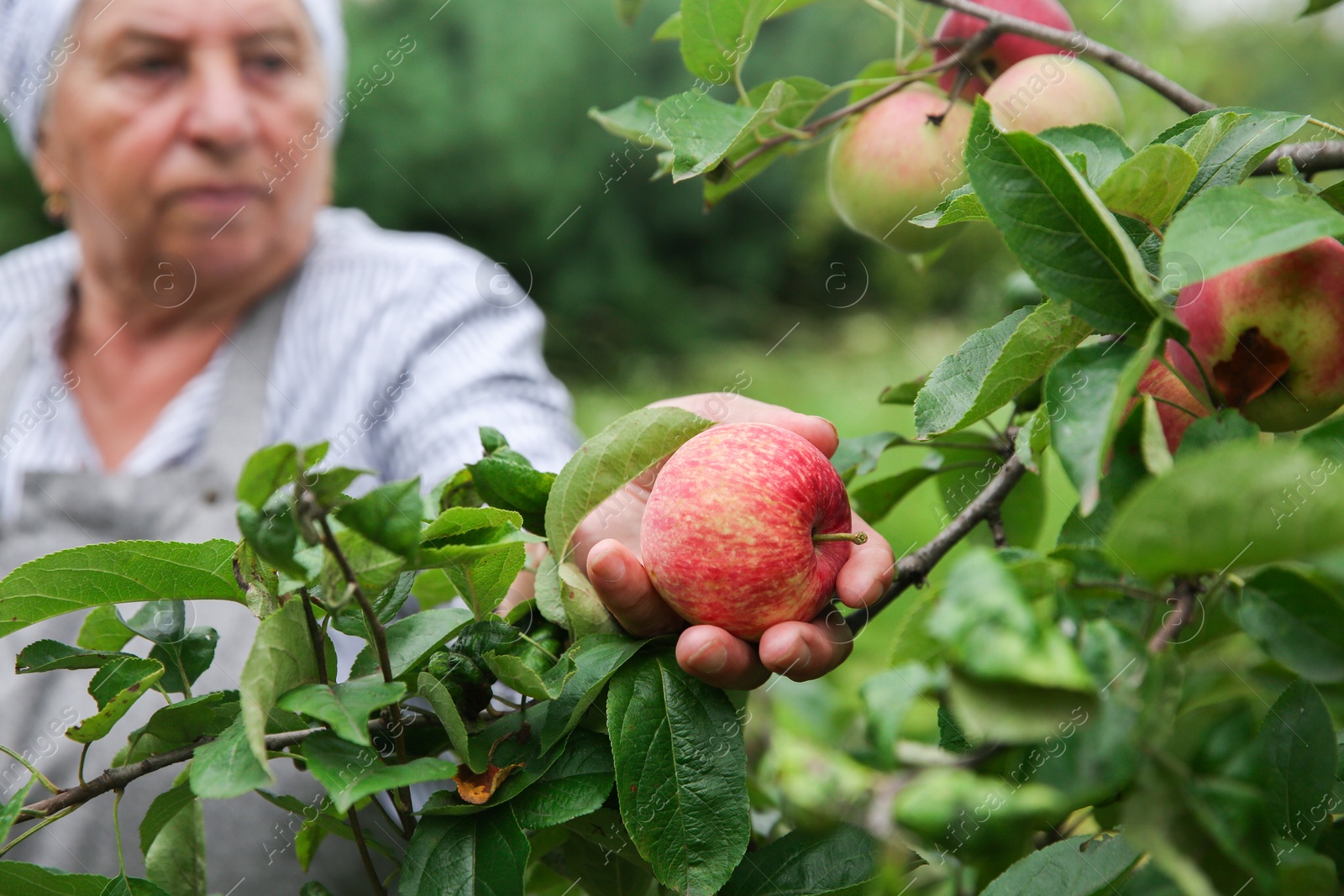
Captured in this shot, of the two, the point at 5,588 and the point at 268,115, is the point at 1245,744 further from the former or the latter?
the point at 268,115

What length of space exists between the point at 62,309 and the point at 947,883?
56.5 inches

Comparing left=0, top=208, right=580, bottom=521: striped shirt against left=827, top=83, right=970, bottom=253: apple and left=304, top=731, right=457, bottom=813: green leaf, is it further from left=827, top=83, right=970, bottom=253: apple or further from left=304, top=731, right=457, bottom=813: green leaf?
left=304, top=731, right=457, bottom=813: green leaf

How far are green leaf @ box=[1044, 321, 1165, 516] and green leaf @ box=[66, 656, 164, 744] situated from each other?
0.38 meters

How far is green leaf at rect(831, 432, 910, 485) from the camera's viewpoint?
24.1 inches

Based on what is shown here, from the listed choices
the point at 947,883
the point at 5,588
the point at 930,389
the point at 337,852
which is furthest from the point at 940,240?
the point at 337,852

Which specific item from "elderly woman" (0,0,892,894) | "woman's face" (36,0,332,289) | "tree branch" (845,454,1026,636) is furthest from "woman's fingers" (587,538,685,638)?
"woman's face" (36,0,332,289)

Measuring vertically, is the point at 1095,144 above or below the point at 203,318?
above

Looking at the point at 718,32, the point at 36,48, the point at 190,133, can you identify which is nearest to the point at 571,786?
the point at 718,32

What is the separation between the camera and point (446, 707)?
1.33ft

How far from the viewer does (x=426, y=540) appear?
0.41 meters


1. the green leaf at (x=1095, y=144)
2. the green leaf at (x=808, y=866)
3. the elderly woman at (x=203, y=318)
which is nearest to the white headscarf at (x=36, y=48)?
the elderly woman at (x=203, y=318)

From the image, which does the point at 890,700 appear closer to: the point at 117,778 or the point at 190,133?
the point at 117,778

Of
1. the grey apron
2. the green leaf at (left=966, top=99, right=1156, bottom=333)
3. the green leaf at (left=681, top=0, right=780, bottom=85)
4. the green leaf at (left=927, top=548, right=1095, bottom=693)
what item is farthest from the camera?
the grey apron

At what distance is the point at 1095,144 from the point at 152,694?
1.07 meters
